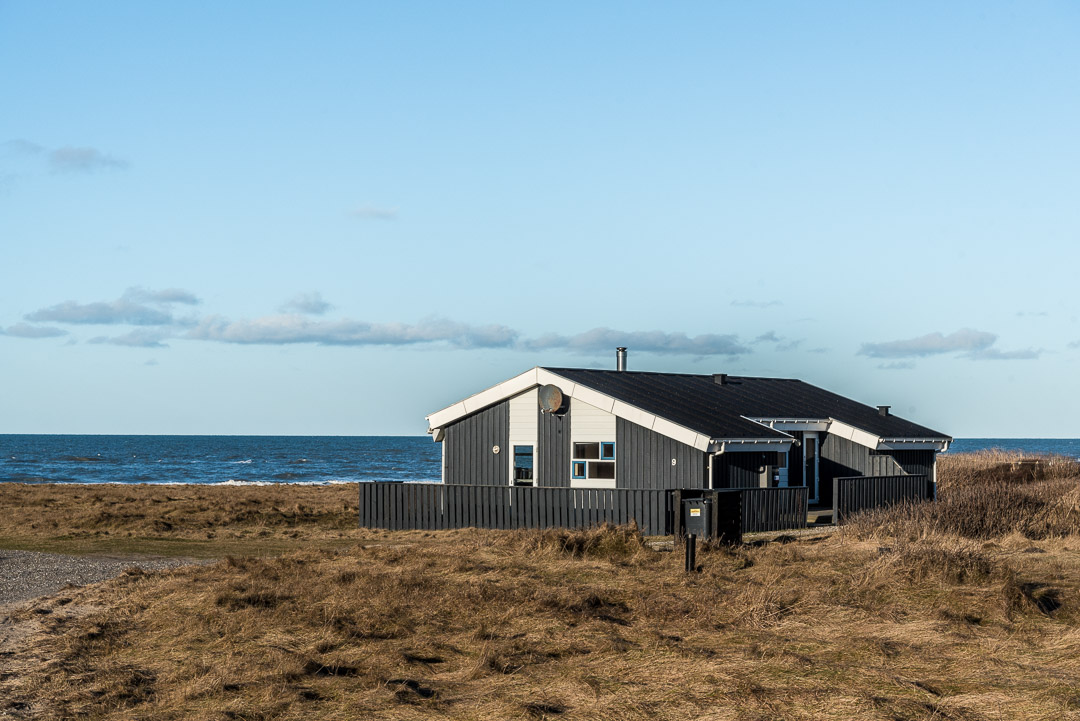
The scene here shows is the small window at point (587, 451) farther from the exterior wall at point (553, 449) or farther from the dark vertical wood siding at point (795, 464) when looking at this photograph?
the dark vertical wood siding at point (795, 464)

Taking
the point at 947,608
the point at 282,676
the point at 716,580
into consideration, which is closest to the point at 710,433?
the point at 716,580

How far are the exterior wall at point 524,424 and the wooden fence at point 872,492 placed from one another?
6766 mm

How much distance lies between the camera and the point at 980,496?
23000mm

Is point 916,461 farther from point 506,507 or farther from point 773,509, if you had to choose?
point 506,507

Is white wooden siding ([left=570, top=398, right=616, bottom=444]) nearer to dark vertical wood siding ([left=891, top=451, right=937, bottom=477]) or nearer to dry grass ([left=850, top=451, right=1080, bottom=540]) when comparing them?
dry grass ([left=850, top=451, right=1080, bottom=540])

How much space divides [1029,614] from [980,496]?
10.9 meters

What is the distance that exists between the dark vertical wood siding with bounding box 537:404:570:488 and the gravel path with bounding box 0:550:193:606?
Answer: 8584 mm

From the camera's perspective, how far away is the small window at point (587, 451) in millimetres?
25203

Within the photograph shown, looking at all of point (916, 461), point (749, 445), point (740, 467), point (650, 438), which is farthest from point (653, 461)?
point (916, 461)

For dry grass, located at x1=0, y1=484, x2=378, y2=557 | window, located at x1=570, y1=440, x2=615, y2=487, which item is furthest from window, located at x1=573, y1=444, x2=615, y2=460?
dry grass, located at x1=0, y1=484, x2=378, y2=557

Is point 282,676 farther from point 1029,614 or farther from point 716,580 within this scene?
point 1029,614

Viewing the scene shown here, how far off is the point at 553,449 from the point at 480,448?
2.07 metres

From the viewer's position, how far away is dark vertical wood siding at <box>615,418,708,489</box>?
942 inches

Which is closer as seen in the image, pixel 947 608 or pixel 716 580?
pixel 947 608
